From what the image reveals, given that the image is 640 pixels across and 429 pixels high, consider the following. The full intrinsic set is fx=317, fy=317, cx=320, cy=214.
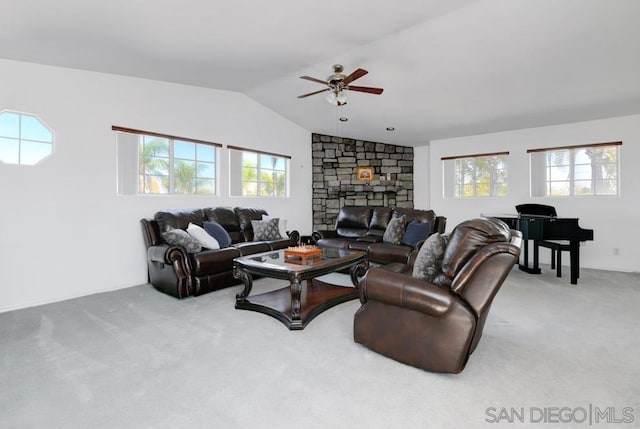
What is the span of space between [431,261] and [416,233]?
2.41m

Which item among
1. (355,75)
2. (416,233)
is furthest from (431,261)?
(416,233)

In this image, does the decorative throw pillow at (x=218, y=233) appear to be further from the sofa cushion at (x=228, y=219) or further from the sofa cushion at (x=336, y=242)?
the sofa cushion at (x=336, y=242)

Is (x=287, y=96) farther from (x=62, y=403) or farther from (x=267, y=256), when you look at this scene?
(x=62, y=403)

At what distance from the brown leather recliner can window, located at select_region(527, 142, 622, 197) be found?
4.40 meters

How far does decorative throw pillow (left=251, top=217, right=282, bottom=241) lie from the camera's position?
497 centimetres

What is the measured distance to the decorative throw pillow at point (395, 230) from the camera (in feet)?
15.5

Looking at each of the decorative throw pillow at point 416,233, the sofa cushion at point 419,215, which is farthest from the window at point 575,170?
the decorative throw pillow at point 416,233

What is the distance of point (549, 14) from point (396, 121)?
3061mm

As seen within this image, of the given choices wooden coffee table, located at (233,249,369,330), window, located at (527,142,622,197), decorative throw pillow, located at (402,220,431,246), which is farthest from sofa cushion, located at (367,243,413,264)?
window, located at (527,142,622,197)

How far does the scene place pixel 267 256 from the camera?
3.55 meters

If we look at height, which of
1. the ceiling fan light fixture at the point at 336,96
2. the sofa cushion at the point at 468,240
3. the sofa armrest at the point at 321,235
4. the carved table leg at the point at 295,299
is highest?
the ceiling fan light fixture at the point at 336,96

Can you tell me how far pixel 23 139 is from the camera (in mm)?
3436

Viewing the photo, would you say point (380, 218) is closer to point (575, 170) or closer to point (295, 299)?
point (295, 299)

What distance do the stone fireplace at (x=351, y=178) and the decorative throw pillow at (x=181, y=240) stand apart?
3.55 m
